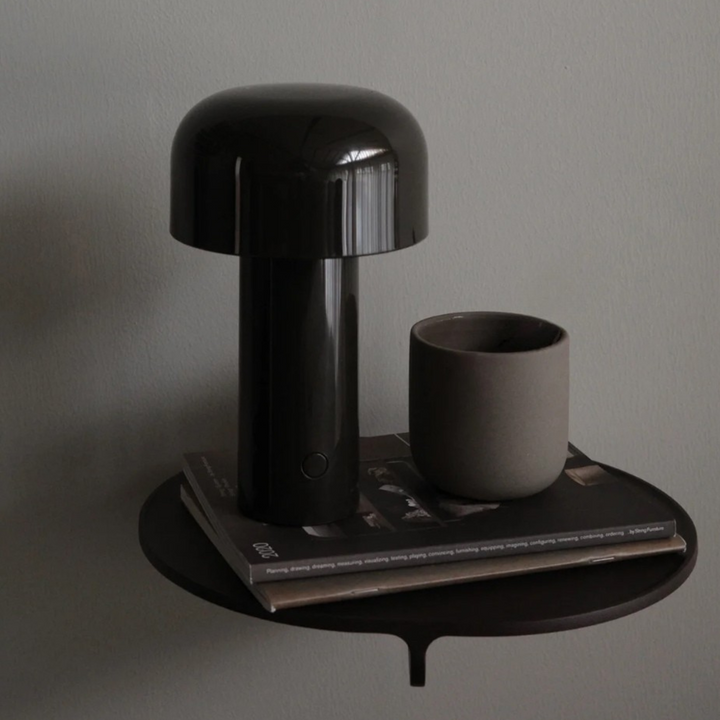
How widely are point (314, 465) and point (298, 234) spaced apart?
151mm

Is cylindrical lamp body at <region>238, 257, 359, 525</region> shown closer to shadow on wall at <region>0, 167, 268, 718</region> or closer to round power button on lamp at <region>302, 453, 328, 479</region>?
round power button on lamp at <region>302, 453, 328, 479</region>

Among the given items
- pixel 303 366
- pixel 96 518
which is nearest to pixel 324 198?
pixel 303 366

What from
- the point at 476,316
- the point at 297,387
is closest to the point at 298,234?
the point at 297,387

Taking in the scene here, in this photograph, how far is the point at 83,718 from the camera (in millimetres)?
854

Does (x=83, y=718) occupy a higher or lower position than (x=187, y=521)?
lower

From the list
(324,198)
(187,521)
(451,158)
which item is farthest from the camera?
(451,158)

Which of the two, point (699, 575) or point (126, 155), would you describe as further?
point (699, 575)

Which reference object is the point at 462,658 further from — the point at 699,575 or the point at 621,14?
the point at 621,14

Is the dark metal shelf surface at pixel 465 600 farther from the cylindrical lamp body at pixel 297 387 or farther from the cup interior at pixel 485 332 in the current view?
the cup interior at pixel 485 332

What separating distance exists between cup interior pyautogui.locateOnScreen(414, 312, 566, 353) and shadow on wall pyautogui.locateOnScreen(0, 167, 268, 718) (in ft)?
0.57

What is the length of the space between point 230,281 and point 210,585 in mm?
262

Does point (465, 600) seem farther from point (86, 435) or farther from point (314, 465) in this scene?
point (86, 435)

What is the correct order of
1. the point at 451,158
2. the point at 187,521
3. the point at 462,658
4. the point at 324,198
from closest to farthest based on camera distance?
the point at 324,198
the point at 187,521
the point at 451,158
the point at 462,658

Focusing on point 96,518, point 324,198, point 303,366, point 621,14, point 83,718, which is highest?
point 621,14
